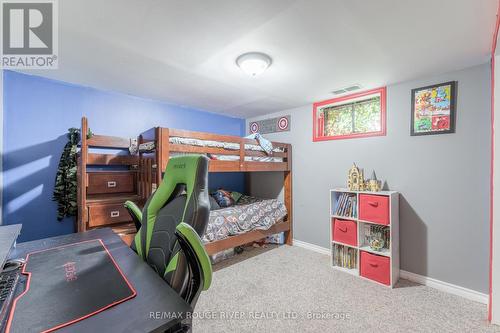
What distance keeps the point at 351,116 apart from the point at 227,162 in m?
A: 1.85

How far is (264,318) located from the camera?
186cm

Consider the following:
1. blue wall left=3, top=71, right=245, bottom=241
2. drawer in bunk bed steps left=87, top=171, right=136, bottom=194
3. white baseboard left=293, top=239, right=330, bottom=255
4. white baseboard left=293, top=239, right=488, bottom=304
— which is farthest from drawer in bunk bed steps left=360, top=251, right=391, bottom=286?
blue wall left=3, top=71, right=245, bottom=241

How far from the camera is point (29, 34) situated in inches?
65.4

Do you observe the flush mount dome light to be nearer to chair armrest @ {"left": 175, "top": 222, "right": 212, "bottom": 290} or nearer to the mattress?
the mattress

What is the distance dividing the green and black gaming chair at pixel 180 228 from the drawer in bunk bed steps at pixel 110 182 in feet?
4.82

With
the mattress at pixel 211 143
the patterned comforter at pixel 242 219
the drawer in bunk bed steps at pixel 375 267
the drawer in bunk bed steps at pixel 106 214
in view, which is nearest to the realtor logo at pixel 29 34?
the mattress at pixel 211 143

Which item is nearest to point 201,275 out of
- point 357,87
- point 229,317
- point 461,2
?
→ point 229,317

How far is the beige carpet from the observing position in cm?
177

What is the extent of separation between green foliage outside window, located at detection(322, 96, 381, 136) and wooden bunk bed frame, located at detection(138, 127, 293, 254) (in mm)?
743

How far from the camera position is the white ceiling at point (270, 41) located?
54.9 inches

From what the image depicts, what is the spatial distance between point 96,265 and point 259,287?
1689 mm

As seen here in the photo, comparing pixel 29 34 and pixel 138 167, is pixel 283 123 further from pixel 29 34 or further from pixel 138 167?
pixel 29 34

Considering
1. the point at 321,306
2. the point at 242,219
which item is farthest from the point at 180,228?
the point at 242,219

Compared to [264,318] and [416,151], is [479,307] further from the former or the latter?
[264,318]
